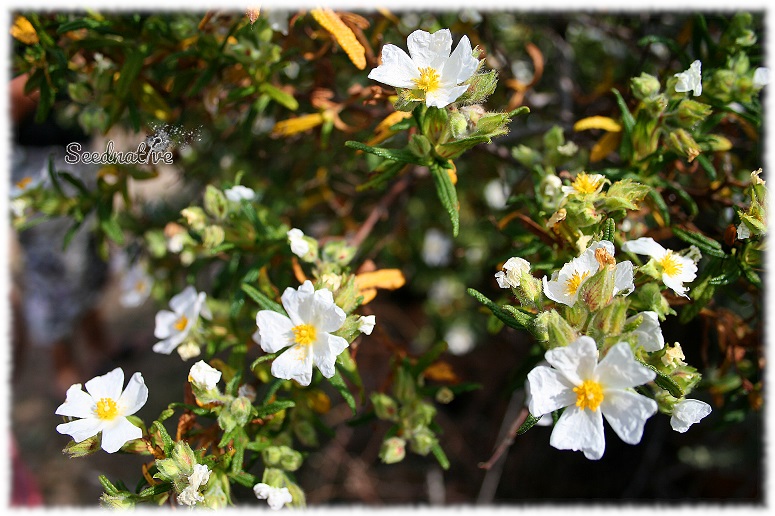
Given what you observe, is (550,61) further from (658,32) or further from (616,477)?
(616,477)

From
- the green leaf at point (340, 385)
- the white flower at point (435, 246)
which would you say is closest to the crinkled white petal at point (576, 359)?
the green leaf at point (340, 385)

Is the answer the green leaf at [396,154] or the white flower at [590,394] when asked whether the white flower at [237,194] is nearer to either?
the green leaf at [396,154]

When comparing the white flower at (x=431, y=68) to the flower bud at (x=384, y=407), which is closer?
the white flower at (x=431, y=68)

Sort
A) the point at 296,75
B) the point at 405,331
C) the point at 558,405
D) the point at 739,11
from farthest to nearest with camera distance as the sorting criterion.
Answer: the point at 405,331
the point at 296,75
the point at 739,11
the point at 558,405

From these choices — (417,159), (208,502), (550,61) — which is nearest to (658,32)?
(550,61)

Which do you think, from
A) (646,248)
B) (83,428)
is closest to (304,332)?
(83,428)

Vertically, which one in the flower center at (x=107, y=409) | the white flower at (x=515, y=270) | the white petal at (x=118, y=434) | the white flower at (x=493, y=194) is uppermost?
the white flower at (x=515, y=270)

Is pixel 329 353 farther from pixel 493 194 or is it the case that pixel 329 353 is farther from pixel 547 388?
pixel 493 194
